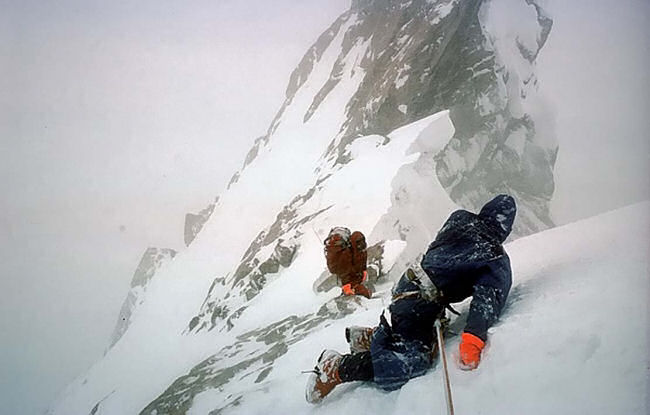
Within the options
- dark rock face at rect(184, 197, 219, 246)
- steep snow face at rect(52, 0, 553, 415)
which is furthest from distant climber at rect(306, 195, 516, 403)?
dark rock face at rect(184, 197, 219, 246)

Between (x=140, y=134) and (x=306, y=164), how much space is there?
1117 mm

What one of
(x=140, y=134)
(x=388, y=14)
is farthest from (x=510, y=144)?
(x=140, y=134)

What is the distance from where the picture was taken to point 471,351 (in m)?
1.45

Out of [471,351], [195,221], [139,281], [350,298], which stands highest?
[195,221]

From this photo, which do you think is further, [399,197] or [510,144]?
[510,144]

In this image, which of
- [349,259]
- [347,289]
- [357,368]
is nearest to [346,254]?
[349,259]

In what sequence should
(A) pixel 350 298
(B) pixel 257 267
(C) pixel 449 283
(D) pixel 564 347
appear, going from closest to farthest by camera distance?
(D) pixel 564 347 < (C) pixel 449 283 < (A) pixel 350 298 < (B) pixel 257 267

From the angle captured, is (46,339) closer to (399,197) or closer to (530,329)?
(399,197)

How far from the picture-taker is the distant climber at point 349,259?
7.98ft

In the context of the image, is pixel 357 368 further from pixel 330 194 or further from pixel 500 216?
pixel 330 194

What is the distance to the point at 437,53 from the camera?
13.4 feet

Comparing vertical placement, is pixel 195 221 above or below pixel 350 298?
above

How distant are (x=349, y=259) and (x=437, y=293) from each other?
33.7 inches

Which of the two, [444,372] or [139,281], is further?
[139,281]
